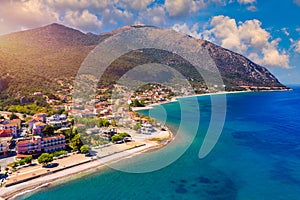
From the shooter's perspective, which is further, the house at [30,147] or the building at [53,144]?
the building at [53,144]

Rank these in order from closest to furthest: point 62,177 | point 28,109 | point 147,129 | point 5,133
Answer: point 62,177 < point 5,133 < point 147,129 < point 28,109

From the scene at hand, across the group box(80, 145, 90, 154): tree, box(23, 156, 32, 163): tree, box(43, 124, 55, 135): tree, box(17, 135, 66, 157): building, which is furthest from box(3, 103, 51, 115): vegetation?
box(23, 156, 32, 163): tree

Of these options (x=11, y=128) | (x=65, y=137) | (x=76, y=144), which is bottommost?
(x=76, y=144)

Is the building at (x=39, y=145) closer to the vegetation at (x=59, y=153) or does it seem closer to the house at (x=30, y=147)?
the house at (x=30, y=147)

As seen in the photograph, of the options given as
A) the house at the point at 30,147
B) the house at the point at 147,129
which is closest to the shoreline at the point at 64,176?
the house at the point at 30,147

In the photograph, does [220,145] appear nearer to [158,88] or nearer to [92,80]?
[92,80]

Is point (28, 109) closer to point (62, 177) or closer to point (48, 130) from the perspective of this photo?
point (48, 130)

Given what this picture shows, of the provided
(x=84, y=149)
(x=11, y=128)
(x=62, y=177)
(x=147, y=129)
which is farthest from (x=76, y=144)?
(x=147, y=129)

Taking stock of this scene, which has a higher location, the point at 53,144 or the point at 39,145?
the point at 39,145
